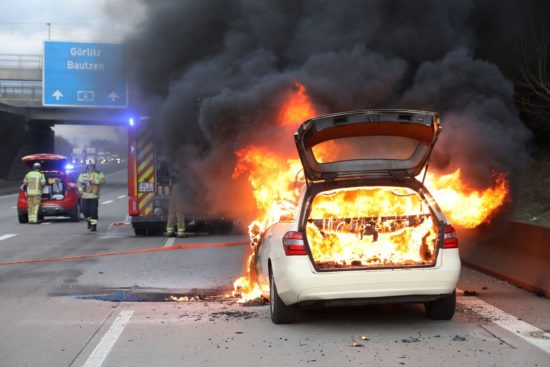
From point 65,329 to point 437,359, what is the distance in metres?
3.28

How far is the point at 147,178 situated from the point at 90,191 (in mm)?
3178

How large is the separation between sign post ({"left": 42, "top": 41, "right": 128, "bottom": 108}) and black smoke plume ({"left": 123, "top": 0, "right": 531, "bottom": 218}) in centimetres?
1523

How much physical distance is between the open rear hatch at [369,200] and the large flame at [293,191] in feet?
0.29

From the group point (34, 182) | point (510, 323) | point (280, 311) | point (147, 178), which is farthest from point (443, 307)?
point (34, 182)

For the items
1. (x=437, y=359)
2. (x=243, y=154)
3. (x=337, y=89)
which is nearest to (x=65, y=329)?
(x=437, y=359)

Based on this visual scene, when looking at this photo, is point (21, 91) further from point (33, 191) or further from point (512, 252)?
point (512, 252)

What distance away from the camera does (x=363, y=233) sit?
6242mm

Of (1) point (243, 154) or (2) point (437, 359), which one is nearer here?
(2) point (437, 359)

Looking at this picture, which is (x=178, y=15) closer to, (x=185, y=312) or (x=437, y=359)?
(x=185, y=312)

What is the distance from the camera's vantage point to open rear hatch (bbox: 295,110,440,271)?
5.99 m

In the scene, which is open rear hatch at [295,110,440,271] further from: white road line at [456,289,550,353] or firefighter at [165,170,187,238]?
firefighter at [165,170,187,238]

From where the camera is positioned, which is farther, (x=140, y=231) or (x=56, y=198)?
(x=56, y=198)

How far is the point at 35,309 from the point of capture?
22.8 ft

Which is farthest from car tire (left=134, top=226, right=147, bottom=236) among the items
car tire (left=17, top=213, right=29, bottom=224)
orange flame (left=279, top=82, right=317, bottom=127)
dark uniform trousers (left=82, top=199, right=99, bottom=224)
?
orange flame (left=279, top=82, right=317, bottom=127)
